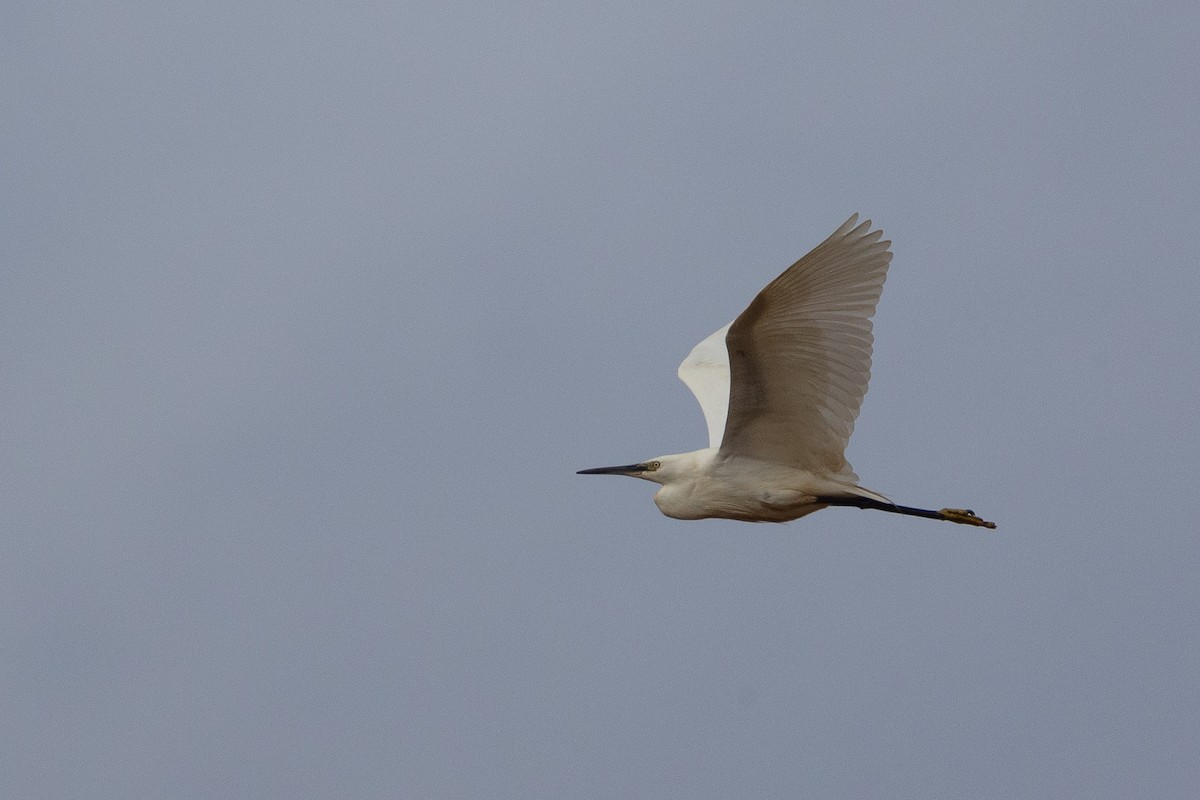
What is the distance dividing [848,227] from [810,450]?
178 centimetres

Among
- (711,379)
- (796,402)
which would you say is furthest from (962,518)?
(711,379)

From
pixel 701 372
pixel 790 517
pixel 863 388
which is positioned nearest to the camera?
pixel 863 388

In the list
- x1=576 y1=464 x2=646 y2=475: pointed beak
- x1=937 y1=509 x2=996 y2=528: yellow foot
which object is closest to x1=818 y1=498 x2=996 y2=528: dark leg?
x1=937 y1=509 x2=996 y2=528: yellow foot

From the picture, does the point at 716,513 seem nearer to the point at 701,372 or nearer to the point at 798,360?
the point at 798,360

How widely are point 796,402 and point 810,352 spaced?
48cm

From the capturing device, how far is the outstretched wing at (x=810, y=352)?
31.9 ft

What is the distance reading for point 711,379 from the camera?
13.6 m

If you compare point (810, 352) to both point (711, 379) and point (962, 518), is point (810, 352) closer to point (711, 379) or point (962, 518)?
point (962, 518)

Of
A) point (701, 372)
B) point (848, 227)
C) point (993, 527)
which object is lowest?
point (993, 527)

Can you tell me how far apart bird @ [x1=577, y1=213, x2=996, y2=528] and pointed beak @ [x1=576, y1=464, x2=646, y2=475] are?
0.03 metres

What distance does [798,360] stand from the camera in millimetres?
10109

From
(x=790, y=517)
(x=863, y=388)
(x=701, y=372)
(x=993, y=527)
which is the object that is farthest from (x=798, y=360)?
(x=701, y=372)

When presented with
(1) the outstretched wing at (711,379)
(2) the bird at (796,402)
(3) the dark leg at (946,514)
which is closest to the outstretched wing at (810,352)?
(2) the bird at (796,402)

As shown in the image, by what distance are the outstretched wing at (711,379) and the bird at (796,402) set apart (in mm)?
1110
